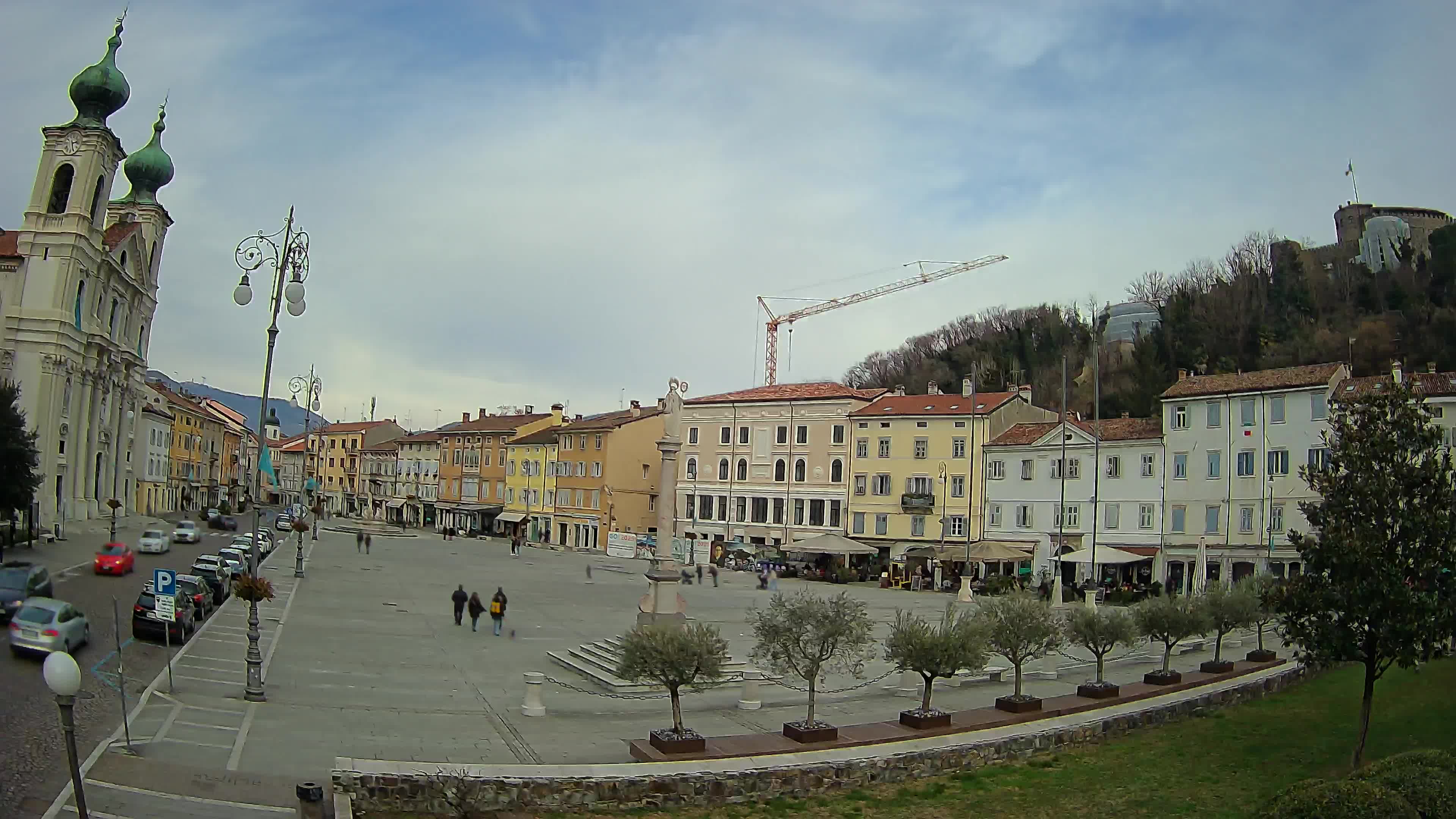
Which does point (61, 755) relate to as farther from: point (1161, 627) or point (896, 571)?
point (896, 571)

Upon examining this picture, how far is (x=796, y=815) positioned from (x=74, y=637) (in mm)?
16724

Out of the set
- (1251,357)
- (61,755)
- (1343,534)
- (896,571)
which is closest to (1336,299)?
(1251,357)

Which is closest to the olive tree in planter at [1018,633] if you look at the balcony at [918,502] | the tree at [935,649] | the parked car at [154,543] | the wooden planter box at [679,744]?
the tree at [935,649]

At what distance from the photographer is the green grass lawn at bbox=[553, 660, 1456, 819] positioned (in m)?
14.0

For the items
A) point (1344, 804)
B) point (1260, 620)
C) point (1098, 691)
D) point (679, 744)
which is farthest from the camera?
point (1260, 620)

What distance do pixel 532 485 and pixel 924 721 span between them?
251ft

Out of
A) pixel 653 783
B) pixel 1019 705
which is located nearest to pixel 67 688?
pixel 653 783

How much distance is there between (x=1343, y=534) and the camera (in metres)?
15.9

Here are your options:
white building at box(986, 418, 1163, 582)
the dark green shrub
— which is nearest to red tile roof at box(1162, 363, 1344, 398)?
white building at box(986, 418, 1163, 582)

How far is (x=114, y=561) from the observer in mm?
38688

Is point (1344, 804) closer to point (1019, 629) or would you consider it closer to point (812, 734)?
point (812, 734)

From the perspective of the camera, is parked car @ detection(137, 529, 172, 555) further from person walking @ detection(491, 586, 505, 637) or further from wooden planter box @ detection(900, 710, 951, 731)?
wooden planter box @ detection(900, 710, 951, 731)

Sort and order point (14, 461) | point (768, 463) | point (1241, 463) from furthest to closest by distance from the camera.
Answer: point (768, 463) < point (1241, 463) < point (14, 461)

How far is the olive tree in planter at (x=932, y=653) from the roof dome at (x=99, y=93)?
6834 cm
